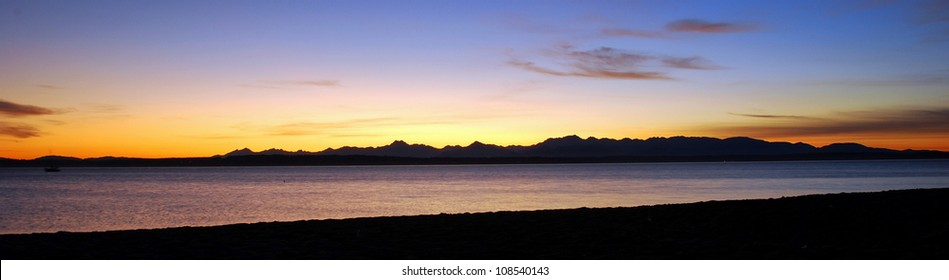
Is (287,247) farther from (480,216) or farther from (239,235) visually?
(480,216)

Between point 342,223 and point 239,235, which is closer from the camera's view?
point 239,235

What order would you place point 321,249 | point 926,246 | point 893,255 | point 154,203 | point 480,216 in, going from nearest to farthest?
1. point 893,255
2. point 926,246
3. point 321,249
4. point 480,216
5. point 154,203

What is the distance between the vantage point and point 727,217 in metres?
16.1

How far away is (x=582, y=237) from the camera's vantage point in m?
14.3

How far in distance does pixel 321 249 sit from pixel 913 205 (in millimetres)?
12075

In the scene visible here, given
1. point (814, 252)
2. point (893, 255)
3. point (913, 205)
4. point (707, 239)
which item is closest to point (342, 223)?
point (707, 239)

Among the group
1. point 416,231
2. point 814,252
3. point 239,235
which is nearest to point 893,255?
point 814,252

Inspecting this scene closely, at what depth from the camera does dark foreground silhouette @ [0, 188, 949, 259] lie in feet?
40.8

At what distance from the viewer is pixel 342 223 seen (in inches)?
668

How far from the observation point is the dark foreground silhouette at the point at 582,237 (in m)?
12.4

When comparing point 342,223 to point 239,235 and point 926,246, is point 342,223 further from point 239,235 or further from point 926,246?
point 926,246
